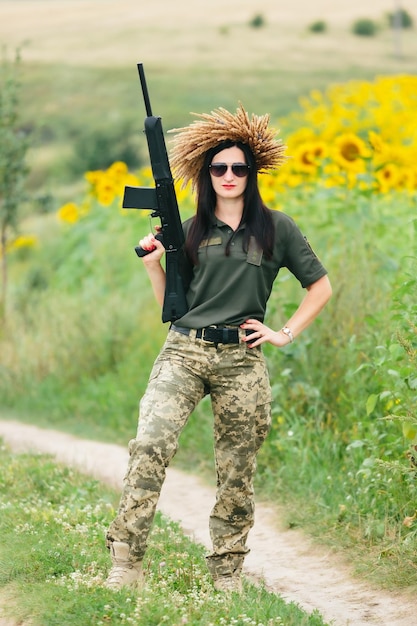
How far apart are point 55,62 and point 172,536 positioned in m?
45.5

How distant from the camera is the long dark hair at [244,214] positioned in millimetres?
5004

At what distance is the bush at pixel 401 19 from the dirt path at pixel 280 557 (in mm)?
42904

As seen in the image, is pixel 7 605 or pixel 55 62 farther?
pixel 55 62

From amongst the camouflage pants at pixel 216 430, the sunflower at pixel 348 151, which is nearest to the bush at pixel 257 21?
the sunflower at pixel 348 151

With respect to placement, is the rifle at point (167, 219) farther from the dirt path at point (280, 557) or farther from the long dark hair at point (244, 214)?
the dirt path at point (280, 557)

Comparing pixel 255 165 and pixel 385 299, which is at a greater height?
pixel 385 299

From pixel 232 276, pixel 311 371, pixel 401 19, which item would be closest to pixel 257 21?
pixel 401 19

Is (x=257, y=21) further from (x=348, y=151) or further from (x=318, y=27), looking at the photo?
(x=348, y=151)

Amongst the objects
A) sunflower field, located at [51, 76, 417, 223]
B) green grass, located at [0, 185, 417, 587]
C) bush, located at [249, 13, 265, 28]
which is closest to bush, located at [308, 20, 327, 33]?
bush, located at [249, 13, 265, 28]

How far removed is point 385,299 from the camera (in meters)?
8.07

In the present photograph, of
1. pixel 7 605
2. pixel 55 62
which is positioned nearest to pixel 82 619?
pixel 7 605

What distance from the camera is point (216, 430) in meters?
5.11

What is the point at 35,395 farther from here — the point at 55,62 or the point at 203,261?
the point at 55,62

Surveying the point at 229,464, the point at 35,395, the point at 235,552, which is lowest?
the point at 235,552
